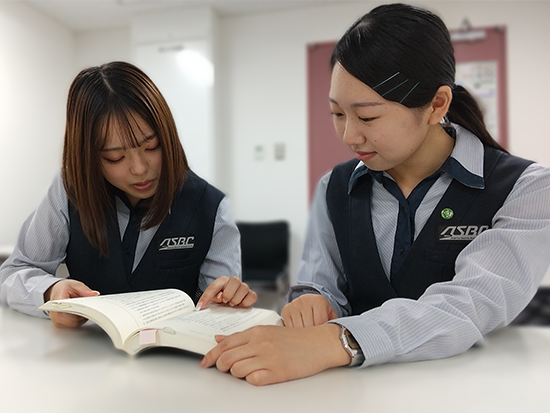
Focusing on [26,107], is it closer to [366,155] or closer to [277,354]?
[366,155]

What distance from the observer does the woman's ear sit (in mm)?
938

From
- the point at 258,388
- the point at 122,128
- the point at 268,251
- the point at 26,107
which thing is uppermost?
the point at 26,107

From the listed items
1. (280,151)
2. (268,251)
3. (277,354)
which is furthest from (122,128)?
(280,151)

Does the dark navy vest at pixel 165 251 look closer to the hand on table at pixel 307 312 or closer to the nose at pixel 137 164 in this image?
the nose at pixel 137 164

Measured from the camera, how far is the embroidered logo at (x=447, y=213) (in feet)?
3.17

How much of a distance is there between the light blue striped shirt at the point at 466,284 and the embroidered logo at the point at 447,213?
3 cm

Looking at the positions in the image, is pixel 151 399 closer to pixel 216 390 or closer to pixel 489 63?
pixel 216 390

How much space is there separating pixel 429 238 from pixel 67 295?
2.49 feet

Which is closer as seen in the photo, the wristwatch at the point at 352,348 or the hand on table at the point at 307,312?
the wristwatch at the point at 352,348

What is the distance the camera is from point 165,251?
1.21 m

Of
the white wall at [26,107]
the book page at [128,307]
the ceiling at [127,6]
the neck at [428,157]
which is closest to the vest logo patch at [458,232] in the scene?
the neck at [428,157]

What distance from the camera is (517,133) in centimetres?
352

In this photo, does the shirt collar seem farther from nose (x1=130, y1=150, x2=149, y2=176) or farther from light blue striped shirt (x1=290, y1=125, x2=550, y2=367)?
nose (x1=130, y1=150, x2=149, y2=176)

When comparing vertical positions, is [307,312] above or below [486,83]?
below
